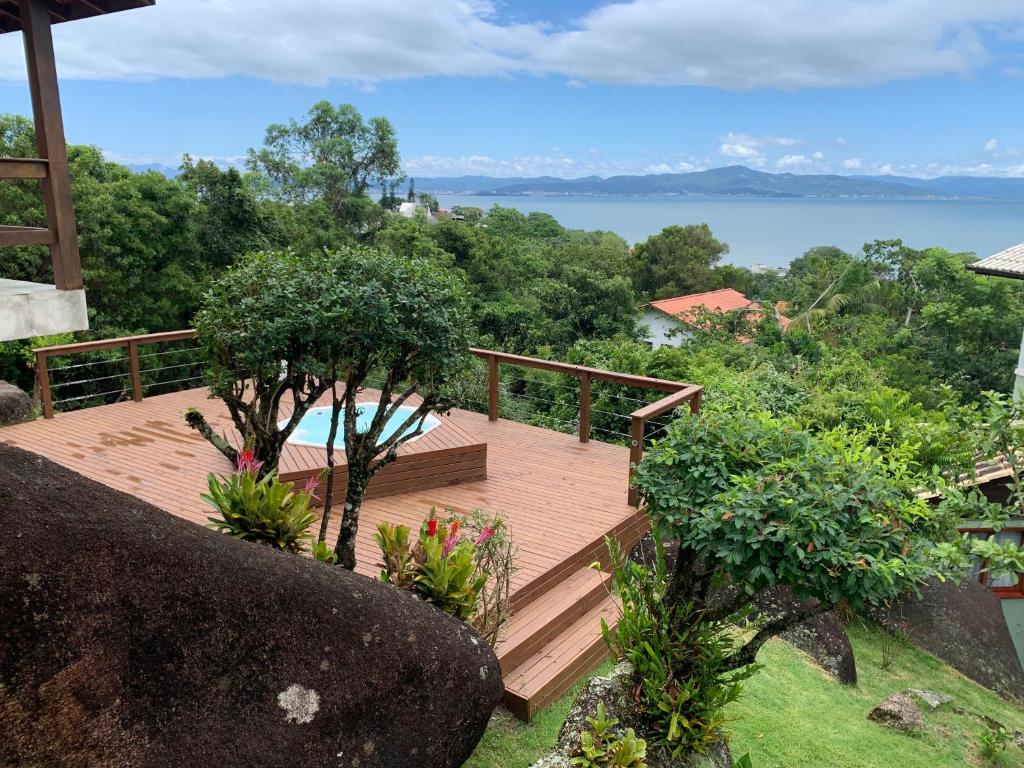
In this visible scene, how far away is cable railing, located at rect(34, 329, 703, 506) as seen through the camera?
21.3 ft

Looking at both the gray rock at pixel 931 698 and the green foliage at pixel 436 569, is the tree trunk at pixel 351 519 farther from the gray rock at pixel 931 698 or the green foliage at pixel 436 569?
the gray rock at pixel 931 698

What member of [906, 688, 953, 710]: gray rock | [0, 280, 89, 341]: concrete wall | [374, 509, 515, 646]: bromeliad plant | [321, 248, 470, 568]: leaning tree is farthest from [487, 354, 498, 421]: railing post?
[906, 688, 953, 710]: gray rock

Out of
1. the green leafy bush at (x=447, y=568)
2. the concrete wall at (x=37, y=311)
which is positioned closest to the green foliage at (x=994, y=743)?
the green leafy bush at (x=447, y=568)

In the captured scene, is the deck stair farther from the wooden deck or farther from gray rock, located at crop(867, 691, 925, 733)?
gray rock, located at crop(867, 691, 925, 733)

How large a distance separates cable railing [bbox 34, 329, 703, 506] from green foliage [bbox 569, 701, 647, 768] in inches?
70.7

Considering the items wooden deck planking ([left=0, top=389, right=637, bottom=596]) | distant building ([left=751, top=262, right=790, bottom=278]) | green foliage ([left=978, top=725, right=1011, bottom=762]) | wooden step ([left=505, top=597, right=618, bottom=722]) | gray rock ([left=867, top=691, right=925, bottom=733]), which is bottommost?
distant building ([left=751, top=262, right=790, bottom=278])

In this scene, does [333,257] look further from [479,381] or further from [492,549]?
[479,381]

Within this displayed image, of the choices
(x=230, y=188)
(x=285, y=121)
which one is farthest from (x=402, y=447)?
(x=285, y=121)

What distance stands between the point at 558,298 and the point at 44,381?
51.8ft

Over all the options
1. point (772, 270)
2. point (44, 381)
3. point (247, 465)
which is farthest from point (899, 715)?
point (772, 270)

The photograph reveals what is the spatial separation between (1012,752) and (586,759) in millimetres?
3932

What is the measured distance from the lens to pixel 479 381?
30.6 ft

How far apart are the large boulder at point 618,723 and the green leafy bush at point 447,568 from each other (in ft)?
1.87

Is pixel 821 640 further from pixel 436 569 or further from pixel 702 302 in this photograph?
pixel 702 302
